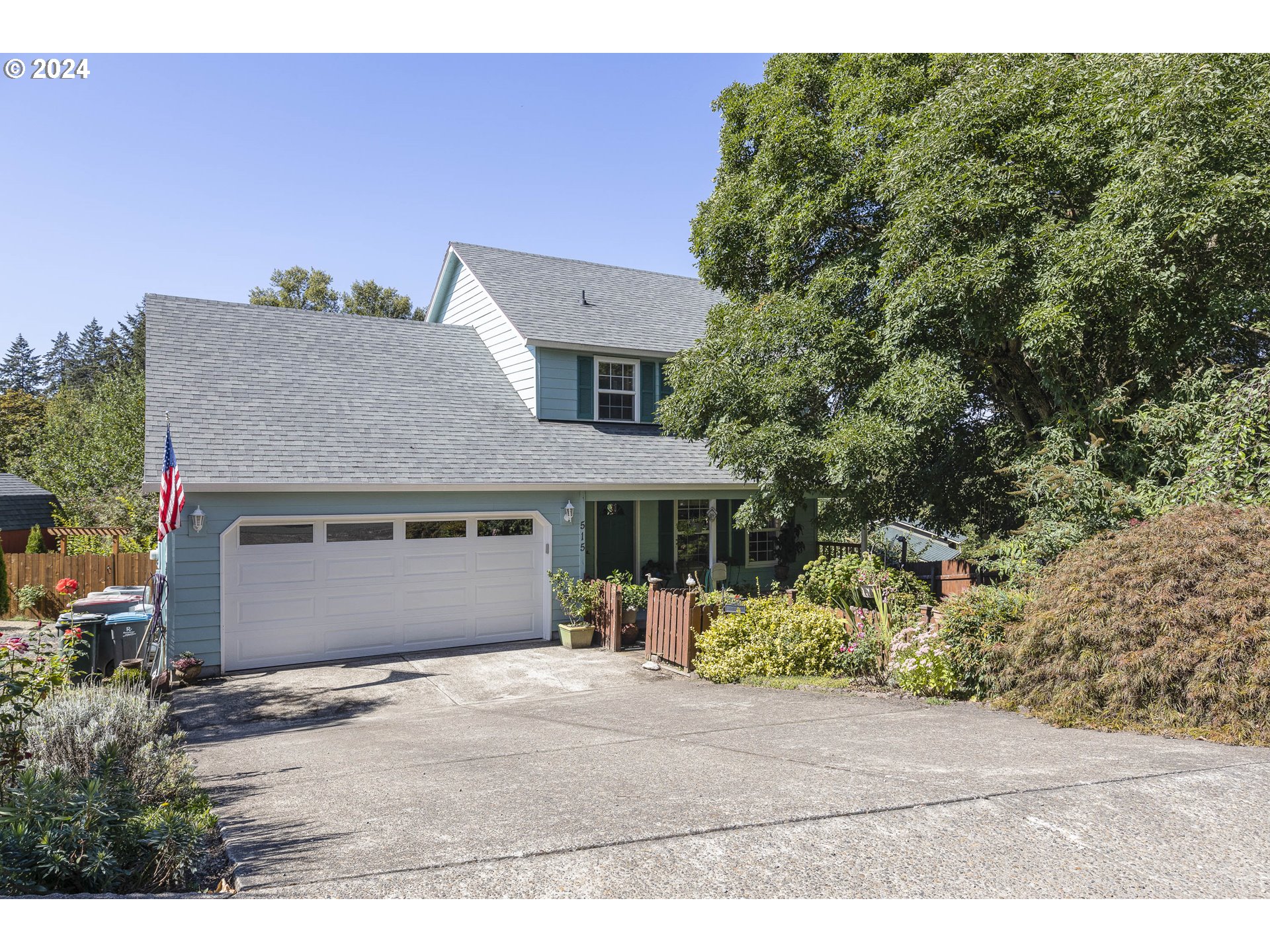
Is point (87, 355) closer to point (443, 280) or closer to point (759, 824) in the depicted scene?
point (443, 280)

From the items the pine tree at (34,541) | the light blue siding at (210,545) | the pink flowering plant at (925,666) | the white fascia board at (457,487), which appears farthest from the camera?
the pine tree at (34,541)

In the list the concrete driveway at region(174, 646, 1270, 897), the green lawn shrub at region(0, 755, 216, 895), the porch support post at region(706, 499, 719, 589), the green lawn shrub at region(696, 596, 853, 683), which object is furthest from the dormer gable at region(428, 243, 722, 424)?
the green lawn shrub at region(0, 755, 216, 895)

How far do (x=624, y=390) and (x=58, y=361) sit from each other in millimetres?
97354

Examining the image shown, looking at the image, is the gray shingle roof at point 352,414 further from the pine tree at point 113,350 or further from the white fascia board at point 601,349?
the pine tree at point 113,350

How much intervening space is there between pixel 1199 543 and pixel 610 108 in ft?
28.5

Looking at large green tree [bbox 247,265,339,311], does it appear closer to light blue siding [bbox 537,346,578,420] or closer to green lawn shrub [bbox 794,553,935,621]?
light blue siding [bbox 537,346,578,420]

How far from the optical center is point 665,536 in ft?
54.6

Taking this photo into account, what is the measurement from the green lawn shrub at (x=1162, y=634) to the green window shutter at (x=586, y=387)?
9891 millimetres

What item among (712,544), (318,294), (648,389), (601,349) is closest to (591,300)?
(601,349)

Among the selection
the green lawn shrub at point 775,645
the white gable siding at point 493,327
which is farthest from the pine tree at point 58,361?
the green lawn shrub at point 775,645

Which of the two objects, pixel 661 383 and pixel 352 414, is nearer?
pixel 352 414

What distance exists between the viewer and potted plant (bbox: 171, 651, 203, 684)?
10445 millimetres

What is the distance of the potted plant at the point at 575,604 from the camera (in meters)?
13.0
